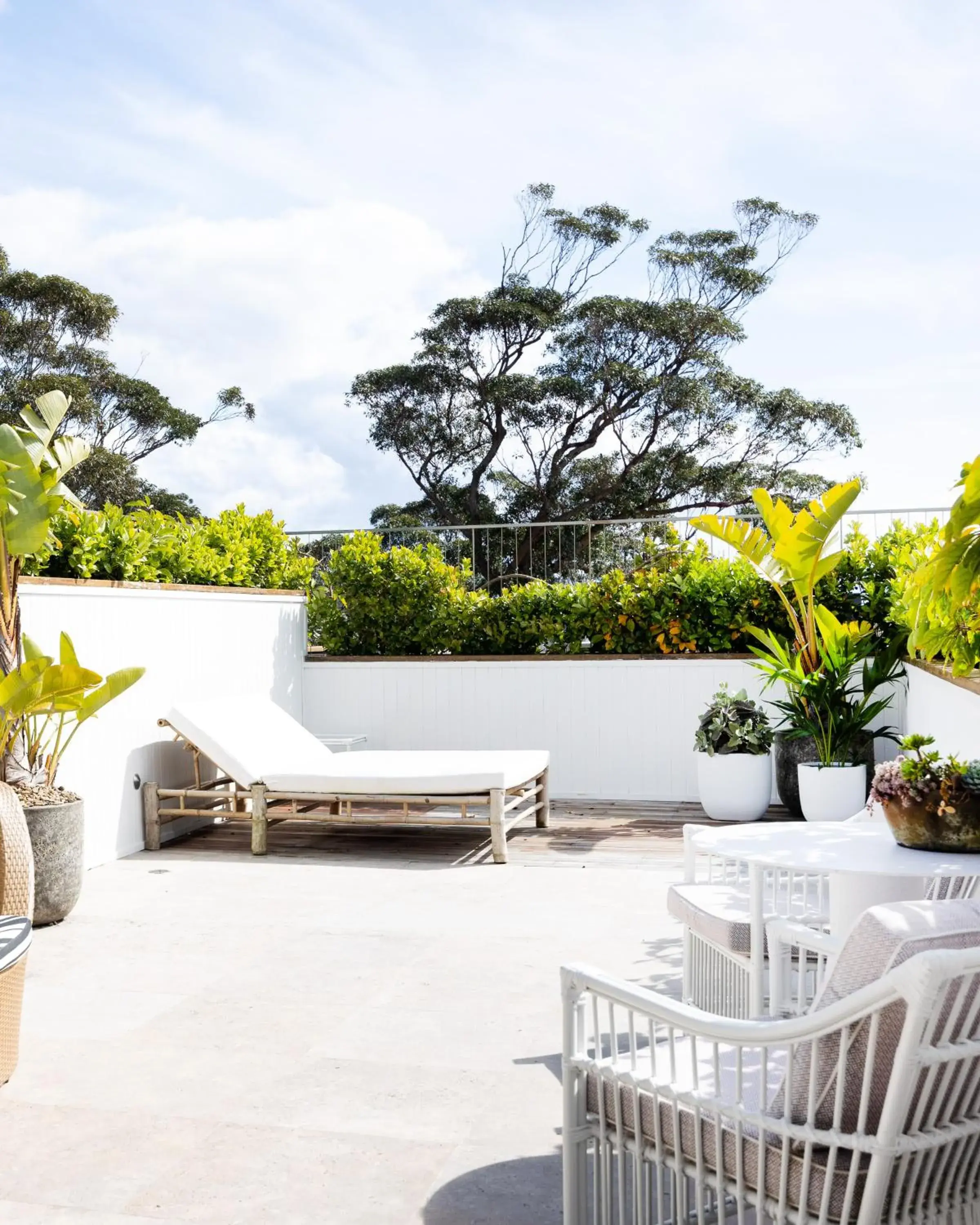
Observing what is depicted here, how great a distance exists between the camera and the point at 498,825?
20.6 ft

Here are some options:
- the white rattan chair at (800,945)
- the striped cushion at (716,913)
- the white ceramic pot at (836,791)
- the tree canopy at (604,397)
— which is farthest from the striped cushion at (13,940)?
the tree canopy at (604,397)

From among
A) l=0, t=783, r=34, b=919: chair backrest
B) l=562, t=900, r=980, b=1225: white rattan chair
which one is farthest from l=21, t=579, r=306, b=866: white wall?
l=562, t=900, r=980, b=1225: white rattan chair

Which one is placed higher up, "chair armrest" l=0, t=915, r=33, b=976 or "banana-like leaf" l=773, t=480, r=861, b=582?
"banana-like leaf" l=773, t=480, r=861, b=582

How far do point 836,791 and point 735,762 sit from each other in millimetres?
722

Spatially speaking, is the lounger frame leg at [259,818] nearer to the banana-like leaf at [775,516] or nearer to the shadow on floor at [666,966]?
the shadow on floor at [666,966]

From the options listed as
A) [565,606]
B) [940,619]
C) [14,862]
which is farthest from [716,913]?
[565,606]

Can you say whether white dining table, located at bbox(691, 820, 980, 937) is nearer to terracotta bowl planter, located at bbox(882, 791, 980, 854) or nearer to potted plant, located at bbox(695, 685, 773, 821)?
terracotta bowl planter, located at bbox(882, 791, 980, 854)

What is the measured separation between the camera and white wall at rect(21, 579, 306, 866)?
6.28 m

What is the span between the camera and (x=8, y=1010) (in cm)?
321

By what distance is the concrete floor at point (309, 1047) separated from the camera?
2.60 meters

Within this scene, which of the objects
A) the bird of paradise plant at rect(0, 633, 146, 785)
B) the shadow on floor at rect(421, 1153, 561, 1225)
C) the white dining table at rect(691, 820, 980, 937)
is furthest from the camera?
the bird of paradise plant at rect(0, 633, 146, 785)

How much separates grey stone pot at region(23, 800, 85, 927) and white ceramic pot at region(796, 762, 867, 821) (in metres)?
4.39

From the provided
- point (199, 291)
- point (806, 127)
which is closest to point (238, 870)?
point (806, 127)

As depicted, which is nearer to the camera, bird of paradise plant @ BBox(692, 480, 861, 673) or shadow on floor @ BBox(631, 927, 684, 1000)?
shadow on floor @ BBox(631, 927, 684, 1000)
